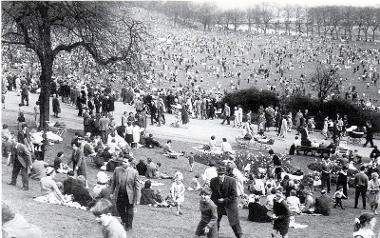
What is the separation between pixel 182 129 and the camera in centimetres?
2970

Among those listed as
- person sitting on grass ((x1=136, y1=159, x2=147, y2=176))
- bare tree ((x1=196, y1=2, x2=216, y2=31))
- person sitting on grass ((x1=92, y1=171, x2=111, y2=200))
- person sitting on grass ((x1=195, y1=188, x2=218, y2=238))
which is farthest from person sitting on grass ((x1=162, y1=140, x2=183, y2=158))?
bare tree ((x1=196, y1=2, x2=216, y2=31))

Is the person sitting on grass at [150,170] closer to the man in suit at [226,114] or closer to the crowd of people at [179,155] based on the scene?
the crowd of people at [179,155]

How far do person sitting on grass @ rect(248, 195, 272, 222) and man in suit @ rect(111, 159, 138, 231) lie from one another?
478cm

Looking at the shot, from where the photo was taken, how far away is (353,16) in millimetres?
100500

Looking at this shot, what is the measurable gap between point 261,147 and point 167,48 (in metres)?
53.6

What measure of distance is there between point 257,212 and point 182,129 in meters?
15.0

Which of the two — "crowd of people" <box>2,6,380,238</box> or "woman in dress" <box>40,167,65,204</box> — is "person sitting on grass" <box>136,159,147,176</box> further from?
"woman in dress" <box>40,167,65,204</box>

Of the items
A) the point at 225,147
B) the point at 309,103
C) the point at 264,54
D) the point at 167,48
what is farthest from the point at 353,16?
the point at 225,147

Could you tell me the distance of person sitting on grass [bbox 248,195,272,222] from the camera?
14.9 metres

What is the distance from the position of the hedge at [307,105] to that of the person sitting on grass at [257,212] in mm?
21643

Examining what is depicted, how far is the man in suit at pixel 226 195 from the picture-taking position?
11016mm

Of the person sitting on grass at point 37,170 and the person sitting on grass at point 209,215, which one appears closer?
the person sitting on grass at point 209,215

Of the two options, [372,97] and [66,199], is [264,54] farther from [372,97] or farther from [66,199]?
[66,199]

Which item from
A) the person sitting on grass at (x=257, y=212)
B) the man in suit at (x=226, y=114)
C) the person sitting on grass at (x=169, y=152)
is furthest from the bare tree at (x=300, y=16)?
the person sitting on grass at (x=257, y=212)
